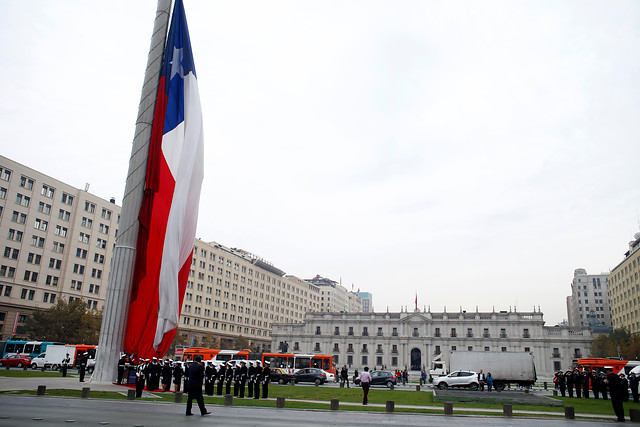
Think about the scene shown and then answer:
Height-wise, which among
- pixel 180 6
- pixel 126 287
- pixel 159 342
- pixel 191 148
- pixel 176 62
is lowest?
pixel 159 342

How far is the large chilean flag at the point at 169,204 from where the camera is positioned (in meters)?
25.5

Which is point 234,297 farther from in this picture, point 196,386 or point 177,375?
point 196,386

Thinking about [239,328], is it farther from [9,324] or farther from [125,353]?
[125,353]

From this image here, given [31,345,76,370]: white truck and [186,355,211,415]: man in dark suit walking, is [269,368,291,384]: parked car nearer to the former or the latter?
[31,345,76,370]: white truck

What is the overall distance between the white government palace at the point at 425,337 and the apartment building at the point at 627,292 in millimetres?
7418

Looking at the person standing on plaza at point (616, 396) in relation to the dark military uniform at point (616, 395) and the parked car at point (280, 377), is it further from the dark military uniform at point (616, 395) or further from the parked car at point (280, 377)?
the parked car at point (280, 377)

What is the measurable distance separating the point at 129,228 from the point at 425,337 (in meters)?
70.7

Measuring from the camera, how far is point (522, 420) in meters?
16.3

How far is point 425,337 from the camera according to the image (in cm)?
8712

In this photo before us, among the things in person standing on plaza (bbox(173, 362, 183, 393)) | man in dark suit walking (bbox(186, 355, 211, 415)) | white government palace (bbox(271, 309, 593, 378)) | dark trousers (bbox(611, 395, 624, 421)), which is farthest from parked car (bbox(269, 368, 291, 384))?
white government palace (bbox(271, 309, 593, 378))

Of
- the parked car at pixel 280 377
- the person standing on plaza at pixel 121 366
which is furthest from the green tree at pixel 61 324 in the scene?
the person standing on plaza at pixel 121 366

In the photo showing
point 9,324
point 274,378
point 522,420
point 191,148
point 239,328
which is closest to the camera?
point 522,420

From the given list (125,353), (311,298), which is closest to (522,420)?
(125,353)

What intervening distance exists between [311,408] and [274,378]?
2332cm
